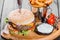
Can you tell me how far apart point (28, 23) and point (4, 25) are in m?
0.20

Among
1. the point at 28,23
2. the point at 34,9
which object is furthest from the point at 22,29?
the point at 34,9

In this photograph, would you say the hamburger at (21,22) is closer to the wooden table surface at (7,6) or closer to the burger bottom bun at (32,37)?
the burger bottom bun at (32,37)

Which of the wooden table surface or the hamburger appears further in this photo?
the wooden table surface

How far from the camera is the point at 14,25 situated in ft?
2.96

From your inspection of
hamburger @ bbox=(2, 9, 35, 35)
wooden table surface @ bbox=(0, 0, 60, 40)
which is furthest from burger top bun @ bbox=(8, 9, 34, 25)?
wooden table surface @ bbox=(0, 0, 60, 40)

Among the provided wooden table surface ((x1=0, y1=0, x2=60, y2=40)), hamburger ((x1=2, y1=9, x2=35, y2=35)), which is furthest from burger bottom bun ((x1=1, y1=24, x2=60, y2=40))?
wooden table surface ((x1=0, y1=0, x2=60, y2=40))

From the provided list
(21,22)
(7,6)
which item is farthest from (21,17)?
(7,6)

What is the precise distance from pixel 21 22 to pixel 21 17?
0.09ft

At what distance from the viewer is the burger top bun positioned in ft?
2.87

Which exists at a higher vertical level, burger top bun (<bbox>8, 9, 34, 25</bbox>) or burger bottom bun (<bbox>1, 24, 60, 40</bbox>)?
burger top bun (<bbox>8, 9, 34, 25</bbox>)

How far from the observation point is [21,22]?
874 mm

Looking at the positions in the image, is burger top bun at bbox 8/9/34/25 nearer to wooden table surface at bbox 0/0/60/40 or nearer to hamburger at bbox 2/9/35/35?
hamburger at bbox 2/9/35/35

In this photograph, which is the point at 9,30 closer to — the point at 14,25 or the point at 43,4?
the point at 14,25

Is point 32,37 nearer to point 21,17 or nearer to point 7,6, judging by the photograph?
point 21,17
